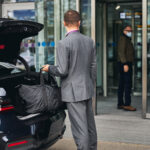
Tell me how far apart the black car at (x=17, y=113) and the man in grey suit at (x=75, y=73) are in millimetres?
267

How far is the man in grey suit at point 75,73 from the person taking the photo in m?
4.55

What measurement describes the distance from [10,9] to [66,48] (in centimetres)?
632

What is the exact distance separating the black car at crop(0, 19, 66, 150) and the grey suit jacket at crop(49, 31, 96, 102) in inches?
13.6

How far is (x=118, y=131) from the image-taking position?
6898 mm

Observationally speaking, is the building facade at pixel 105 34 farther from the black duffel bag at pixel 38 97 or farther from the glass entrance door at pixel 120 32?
the black duffel bag at pixel 38 97

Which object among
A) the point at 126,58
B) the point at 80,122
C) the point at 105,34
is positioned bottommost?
the point at 80,122

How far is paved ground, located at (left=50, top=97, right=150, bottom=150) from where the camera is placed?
594cm

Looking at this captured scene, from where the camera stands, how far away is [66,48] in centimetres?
452

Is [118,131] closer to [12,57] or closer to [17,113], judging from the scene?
[12,57]

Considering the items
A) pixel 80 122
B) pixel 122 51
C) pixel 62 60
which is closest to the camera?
pixel 62 60

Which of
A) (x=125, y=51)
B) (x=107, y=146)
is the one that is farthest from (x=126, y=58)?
(x=107, y=146)

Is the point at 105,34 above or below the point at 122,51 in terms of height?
above

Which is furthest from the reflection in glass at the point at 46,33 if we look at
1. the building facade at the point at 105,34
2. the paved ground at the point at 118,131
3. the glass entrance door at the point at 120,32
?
the glass entrance door at the point at 120,32

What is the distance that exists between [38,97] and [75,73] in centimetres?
53
